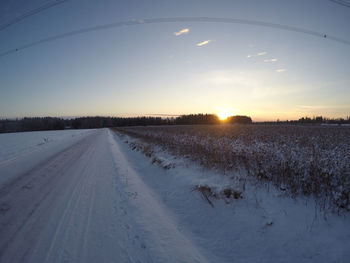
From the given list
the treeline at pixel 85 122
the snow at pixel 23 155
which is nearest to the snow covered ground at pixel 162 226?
the snow at pixel 23 155

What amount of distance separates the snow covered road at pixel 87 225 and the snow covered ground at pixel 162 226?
2 centimetres

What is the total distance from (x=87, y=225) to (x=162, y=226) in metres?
1.66

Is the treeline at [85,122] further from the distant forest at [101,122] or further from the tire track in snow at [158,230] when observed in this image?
the tire track in snow at [158,230]

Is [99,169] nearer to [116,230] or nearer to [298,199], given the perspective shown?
[116,230]

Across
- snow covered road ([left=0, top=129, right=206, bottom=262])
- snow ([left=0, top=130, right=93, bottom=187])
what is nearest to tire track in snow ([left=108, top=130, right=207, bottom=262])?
snow covered road ([left=0, top=129, right=206, bottom=262])

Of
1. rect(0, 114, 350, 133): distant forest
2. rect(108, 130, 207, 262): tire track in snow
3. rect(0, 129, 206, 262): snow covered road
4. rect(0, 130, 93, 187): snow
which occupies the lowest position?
rect(108, 130, 207, 262): tire track in snow

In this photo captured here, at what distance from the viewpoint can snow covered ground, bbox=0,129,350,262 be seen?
280 centimetres

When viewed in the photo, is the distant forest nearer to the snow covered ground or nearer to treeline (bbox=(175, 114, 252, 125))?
treeline (bbox=(175, 114, 252, 125))

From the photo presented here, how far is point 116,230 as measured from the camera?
3.40 m

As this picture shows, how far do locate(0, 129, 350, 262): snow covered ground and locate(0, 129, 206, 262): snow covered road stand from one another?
0.06 feet

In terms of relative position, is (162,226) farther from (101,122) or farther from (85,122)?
(101,122)

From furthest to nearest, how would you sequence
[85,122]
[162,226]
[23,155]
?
[85,122] → [23,155] → [162,226]

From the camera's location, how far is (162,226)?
12.2ft

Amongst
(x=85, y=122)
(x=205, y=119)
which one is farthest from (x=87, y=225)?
(x=85, y=122)
